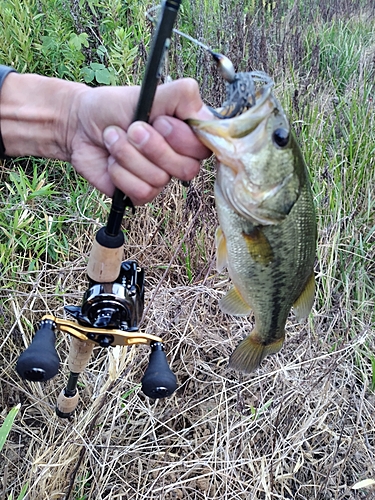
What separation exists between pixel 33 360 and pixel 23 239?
4.71 feet

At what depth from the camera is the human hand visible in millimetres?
1282

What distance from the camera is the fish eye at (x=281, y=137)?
126 centimetres

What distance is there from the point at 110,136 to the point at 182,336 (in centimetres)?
146

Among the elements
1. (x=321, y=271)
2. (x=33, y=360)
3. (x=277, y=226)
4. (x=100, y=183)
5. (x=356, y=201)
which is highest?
(x=277, y=226)

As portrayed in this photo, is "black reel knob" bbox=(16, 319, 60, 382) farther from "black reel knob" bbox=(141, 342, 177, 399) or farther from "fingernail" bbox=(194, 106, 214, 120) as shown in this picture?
"fingernail" bbox=(194, 106, 214, 120)

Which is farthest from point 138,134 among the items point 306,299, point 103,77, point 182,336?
point 103,77

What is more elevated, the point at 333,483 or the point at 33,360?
the point at 33,360

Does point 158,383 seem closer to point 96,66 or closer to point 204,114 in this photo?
point 204,114

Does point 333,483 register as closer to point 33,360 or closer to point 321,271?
point 321,271

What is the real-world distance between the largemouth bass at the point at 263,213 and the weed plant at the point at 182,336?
2.75ft

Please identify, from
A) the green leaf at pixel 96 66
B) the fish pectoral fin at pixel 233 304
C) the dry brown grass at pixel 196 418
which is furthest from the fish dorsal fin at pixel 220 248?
the green leaf at pixel 96 66

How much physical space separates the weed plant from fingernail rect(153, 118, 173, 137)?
45.5 inches

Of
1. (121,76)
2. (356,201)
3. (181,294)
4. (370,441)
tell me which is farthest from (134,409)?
(121,76)

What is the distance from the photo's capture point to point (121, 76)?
3.37m
